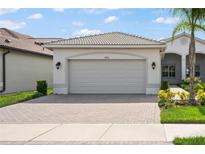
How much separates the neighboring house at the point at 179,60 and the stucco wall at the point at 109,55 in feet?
46.0

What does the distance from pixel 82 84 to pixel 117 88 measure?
2249mm

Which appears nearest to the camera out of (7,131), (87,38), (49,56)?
(7,131)

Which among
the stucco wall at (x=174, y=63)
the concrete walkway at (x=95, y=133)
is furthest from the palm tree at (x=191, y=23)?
the stucco wall at (x=174, y=63)

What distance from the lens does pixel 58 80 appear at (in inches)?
762

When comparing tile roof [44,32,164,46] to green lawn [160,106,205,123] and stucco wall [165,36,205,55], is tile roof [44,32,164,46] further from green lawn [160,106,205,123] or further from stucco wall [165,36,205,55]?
stucco wall [165,36,205,55]

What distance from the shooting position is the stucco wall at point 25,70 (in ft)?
67.0

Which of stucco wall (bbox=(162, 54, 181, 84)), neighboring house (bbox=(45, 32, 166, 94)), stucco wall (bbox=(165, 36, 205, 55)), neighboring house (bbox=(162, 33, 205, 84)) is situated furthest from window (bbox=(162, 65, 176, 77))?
neighboring house (bbox=(45, 32, 166, 94))

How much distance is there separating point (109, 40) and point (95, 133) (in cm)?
1249

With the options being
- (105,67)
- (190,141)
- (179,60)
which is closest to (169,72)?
(179,60)

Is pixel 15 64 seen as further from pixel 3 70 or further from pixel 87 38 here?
pixel 87 38

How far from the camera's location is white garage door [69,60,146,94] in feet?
63.0

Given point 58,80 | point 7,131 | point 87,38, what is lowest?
point 7,131

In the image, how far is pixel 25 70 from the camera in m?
22.7
